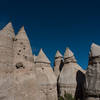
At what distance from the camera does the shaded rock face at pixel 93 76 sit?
8.66 m

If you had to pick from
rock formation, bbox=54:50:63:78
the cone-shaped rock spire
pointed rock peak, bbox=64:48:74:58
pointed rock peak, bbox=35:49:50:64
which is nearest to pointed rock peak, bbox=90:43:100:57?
pointed rock peak, bbox=64:48:74:58

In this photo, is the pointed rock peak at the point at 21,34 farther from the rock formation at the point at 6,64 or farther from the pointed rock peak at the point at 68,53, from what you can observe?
the pointed rock peak at the point at 68,53

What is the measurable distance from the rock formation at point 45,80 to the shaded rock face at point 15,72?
453 centimetres

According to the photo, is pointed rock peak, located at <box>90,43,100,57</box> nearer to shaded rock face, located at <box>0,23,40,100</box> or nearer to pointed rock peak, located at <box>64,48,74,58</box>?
pointed rock peak, located at <box>64,48,74,58</box>

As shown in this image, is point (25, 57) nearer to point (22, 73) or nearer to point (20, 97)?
point (22, 73)

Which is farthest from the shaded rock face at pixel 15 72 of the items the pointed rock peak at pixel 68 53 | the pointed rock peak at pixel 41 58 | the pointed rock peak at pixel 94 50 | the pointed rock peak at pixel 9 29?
the pointed rock peak at pixel 68 53

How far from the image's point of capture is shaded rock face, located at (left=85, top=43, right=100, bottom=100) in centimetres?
866

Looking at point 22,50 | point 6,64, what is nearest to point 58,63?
point 22,50

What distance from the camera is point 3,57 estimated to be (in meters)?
6.64

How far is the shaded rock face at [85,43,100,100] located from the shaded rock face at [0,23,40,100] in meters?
4.16

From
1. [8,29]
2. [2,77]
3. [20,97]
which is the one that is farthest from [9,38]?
[20,97]

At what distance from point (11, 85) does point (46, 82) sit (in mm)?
5876

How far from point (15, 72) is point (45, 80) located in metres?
5.62

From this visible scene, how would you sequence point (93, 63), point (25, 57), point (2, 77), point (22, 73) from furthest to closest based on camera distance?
point (93, 63), point (25, 57), point (22, 73), point (2, 77)
